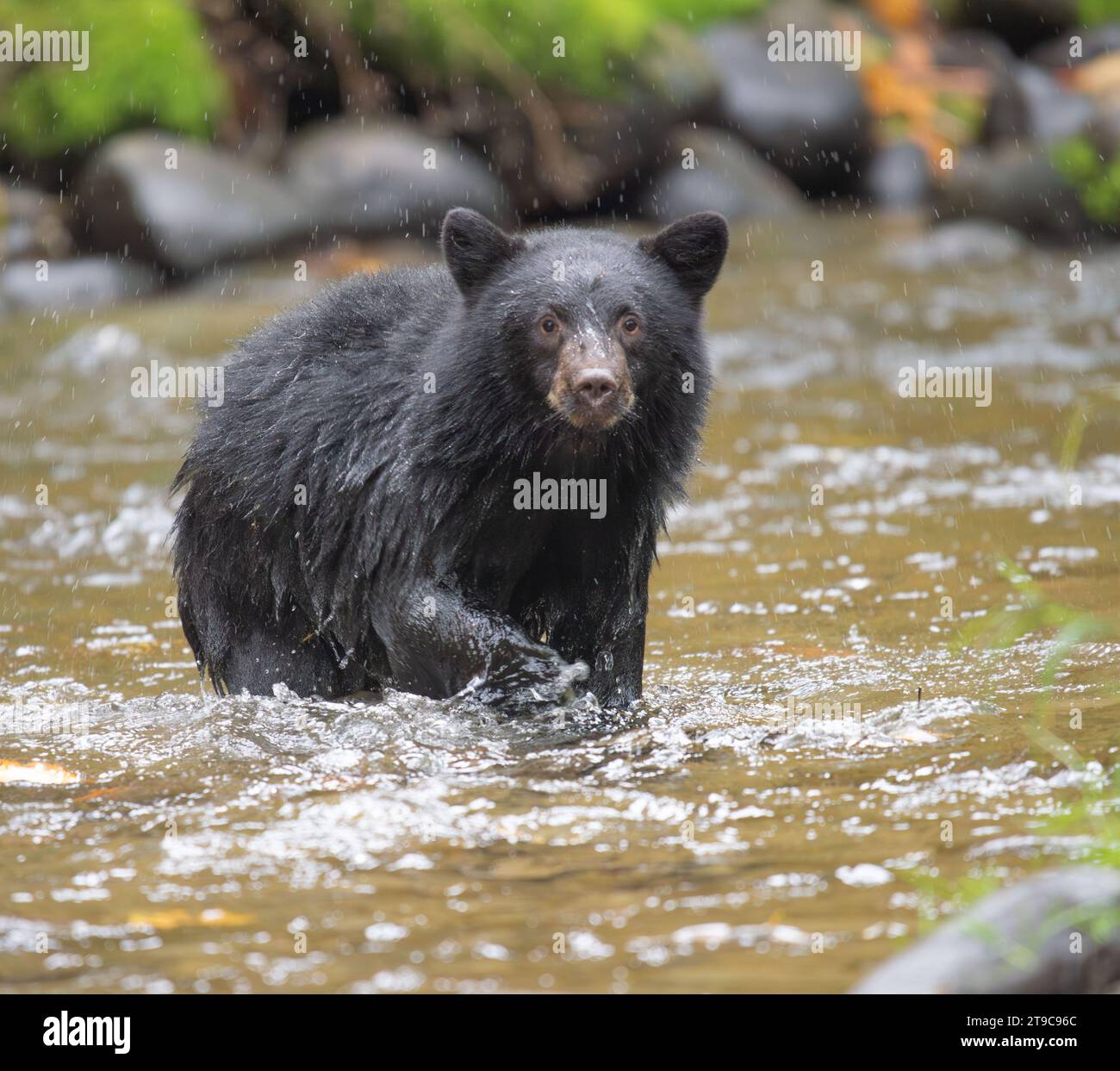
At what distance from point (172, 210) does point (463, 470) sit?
10.7 meters

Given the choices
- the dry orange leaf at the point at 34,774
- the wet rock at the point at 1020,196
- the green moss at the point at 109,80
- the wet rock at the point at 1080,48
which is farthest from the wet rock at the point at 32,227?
the wet rock at the point at 1080,48

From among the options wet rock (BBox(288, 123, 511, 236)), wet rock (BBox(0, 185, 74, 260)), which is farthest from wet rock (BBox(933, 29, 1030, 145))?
wet rock (BBox(0, 185, 74, 260))

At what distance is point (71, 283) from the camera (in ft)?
49.3

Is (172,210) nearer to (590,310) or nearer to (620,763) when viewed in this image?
(590,310)

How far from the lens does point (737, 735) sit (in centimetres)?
535

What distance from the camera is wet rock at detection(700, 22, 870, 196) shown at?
19.5 m

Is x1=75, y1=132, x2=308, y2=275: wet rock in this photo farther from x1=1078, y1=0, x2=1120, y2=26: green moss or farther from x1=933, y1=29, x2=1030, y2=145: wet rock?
x1=1078, y1=0, x2=1120, y2=26: green moss

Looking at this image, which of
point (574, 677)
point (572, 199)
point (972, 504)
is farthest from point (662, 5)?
point (574, 677)

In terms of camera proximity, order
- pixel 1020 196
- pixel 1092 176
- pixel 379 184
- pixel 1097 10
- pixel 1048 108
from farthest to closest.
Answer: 1. pixel 1097 10
2. pixel 1048 108
3. pixel 1020 196
4. pixel 1092 176
5. pixel 379 184

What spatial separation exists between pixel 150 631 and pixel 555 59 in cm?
1227

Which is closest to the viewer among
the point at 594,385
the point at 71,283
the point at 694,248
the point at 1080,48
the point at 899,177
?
the point at 594,385

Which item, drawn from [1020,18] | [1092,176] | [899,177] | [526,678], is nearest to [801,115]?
[899,177]

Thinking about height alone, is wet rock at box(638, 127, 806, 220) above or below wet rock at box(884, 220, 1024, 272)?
above

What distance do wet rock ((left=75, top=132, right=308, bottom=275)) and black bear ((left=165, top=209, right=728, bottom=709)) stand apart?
952 centimetres
